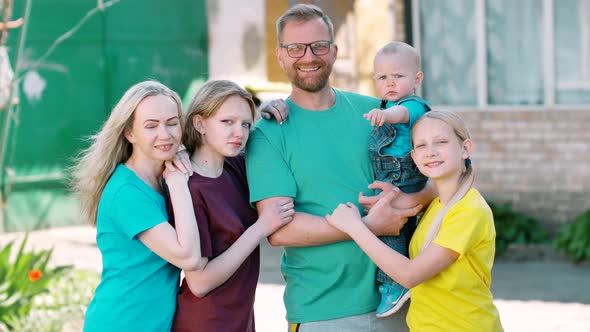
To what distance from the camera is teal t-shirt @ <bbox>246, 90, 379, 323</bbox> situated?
12.3 feet

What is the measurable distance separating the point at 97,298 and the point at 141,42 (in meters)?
9.13

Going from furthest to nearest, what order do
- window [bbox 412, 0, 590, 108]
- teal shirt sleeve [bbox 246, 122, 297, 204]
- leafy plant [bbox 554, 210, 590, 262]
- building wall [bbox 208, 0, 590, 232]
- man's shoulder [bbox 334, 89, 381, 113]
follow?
window [bbox 412, 0, 590, 108]
building wall [bbox 208, 0, 590, 232]
leafy plant [bbox 554, 210, 590, 262]
man's shoulder [bbox 334, 89, 381, 113]
teal shirt sleeve [bbox 246, 122, 297, 204]

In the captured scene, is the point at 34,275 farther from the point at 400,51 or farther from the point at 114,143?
the point at 400,51

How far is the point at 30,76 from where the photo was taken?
11555mm

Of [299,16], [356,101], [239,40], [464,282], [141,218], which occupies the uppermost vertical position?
[239,40]

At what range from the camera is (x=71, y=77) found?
39.1ft

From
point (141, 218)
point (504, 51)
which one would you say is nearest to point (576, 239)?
point (504, 51)

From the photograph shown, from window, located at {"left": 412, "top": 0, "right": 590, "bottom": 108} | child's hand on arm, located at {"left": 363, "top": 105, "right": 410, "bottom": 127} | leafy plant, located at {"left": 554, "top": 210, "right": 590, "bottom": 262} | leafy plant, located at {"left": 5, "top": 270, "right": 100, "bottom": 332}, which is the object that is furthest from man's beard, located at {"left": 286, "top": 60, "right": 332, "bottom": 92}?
window, located at {"left": 412, "top": 0, "right": 590, "bottom": 108}

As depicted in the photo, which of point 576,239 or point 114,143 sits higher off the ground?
point 114,143

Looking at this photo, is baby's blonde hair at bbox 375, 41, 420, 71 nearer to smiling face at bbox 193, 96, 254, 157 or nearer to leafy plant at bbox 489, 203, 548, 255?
smiling face at bbox 193, 96, 254, 157

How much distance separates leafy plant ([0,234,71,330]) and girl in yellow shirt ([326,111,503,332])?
3482 millimetres

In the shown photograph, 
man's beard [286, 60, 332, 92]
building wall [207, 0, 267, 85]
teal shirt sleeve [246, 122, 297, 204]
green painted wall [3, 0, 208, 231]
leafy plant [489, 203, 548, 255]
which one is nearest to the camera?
teal shirt sleeve [246, 122, 297, 204]

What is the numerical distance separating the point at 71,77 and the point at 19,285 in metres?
5.64

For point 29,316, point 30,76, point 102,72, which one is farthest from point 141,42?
point 29,316
